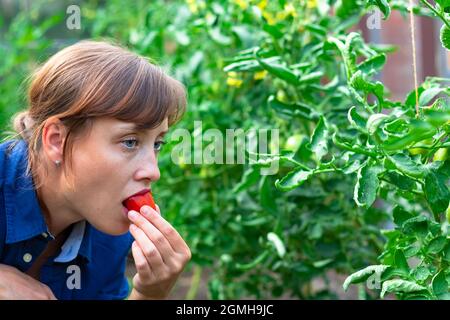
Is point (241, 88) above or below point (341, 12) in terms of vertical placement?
below

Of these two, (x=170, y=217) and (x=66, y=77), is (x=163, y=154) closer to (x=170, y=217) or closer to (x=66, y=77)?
(x=170, y=217)

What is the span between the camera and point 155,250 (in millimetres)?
1680

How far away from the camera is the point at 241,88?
2832mm

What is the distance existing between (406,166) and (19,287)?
0.89m

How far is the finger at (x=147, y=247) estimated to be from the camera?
1.68 metres

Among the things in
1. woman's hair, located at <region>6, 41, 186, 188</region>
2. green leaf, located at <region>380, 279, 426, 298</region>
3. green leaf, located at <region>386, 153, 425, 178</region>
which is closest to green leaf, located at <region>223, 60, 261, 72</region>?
woman's hair, located at <region>6, 41, 186, 188</region>

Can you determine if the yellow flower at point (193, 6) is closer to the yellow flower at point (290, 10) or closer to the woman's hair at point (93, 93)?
the yellow flower at point (290, 10)

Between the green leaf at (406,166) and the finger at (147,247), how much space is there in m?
0.54

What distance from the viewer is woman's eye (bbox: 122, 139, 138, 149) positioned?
1718 mm

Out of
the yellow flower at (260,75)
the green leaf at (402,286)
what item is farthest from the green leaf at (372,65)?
the yellow flower at (260,75)

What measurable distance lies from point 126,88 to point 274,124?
3.16 ft

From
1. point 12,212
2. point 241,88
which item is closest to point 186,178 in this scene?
point 241,88

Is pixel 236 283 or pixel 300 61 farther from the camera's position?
pixel 236 283

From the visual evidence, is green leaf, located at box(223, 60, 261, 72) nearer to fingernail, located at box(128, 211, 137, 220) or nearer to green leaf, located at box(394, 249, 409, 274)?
fingernail, located at box(128, 211, 137, 220)
